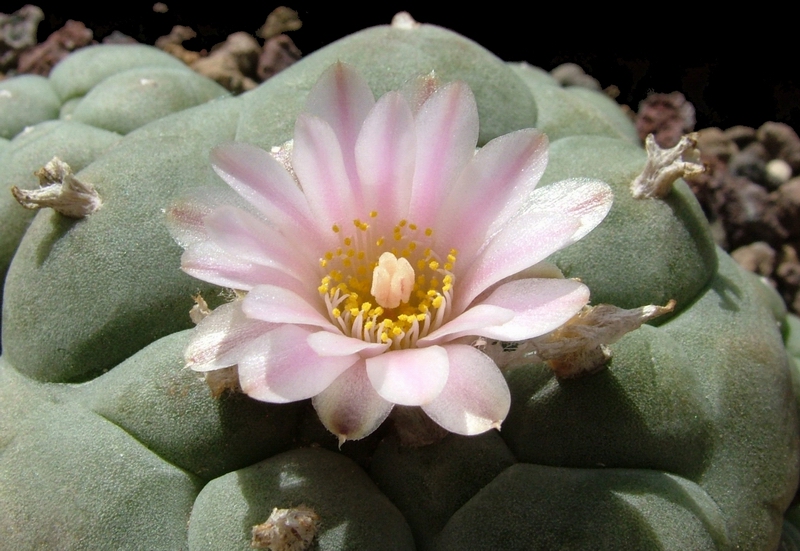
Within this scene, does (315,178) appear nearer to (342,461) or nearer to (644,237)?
(342,461)

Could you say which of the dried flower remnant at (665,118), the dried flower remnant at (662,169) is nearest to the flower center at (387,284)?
the dried flower remnant at (662,169)

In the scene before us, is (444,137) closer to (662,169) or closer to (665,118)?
(662,169)

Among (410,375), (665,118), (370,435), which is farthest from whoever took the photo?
(665,118)

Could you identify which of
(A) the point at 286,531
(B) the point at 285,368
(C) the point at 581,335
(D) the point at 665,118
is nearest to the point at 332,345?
(B) the point at 285,368

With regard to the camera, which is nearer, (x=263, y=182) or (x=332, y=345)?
(x=332, y=345)

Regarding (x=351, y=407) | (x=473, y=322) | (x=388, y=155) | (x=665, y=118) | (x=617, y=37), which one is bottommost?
(x=665, y=118)

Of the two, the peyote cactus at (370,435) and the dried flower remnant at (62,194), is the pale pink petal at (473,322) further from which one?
the dried flower remnant at (62,194)
